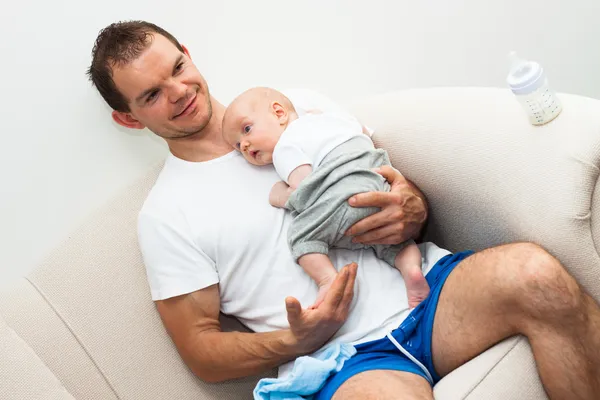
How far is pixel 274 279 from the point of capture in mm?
1796

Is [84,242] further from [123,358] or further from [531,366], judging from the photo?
[531,366]

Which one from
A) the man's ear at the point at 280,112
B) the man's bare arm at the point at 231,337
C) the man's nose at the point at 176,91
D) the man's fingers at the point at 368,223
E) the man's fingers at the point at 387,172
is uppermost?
the man's nose at the point at 176,91

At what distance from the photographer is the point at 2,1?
1.85 metres

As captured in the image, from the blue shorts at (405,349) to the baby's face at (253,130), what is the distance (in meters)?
0.57

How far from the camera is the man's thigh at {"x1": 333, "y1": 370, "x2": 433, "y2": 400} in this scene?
143 centimetres

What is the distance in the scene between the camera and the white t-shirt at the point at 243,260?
5.72ft

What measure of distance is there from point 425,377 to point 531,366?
25 centimetres

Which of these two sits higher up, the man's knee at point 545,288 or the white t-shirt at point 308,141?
the white t-shirt at point 308,141

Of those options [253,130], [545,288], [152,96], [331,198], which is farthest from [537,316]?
[152,96]

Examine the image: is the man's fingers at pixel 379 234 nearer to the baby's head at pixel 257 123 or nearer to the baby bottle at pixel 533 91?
the baby's head at pixel 257 123

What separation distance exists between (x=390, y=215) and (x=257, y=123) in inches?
17.1

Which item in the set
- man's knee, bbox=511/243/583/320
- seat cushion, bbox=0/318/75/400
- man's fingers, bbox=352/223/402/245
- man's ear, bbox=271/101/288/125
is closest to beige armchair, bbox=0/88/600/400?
seat cushion, bbox=0/318/75/400

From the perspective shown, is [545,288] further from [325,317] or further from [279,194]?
[279,194]

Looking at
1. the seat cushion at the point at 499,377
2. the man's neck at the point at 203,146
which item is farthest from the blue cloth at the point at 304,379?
the man's neck at the point at 203,146
